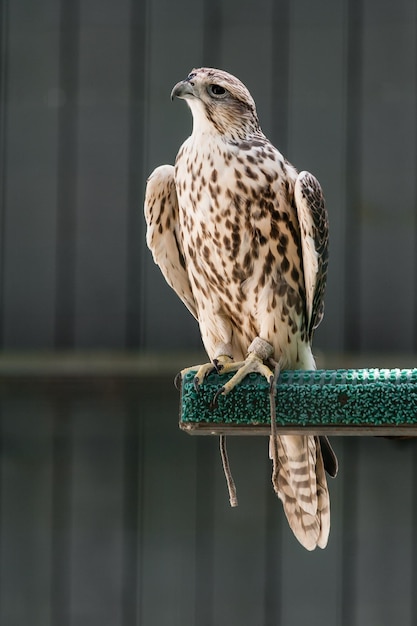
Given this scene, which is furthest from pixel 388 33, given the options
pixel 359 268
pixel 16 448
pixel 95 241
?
pixel 16 448

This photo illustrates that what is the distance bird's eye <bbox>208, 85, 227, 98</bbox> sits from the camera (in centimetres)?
192

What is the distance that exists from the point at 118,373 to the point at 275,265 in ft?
4.85

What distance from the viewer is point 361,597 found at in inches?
131

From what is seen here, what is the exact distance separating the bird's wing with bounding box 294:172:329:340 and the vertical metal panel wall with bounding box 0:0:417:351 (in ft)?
4.71

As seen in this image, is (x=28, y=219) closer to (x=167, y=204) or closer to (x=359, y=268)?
(x=359, y=268)

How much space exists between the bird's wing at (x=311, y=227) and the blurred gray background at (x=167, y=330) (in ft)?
4.65

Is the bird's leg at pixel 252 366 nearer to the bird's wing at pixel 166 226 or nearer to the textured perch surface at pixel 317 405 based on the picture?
the textured perch surface at pixel 317 405

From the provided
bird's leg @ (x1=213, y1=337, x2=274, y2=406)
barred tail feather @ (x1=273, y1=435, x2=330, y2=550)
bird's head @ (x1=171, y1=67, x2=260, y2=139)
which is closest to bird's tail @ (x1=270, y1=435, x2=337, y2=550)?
barred tail feather @ (x1=273, y1=435, x2=330, y2=550)

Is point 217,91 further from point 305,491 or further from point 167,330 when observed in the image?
point 167,330

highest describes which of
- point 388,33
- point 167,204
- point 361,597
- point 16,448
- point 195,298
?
point 388,33

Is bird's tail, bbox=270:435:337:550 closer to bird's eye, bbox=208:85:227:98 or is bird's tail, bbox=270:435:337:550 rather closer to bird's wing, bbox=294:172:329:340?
bird's wing, bbox=294:172:329:340

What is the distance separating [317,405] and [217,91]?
716mm

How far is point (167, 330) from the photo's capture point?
337cm

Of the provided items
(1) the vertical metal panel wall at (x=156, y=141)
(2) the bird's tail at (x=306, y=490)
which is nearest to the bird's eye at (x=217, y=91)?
(2) the bird's tail at (x=306, y=490)
